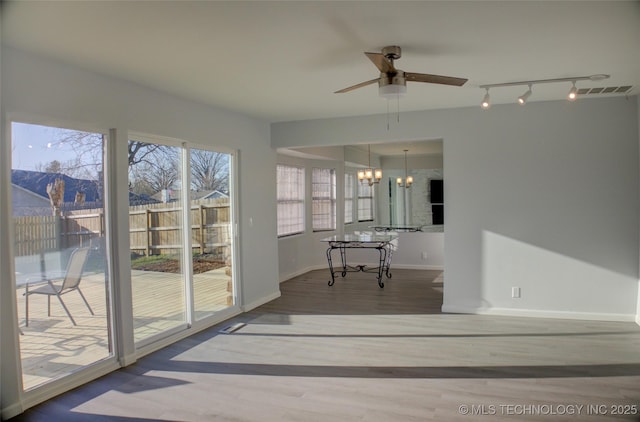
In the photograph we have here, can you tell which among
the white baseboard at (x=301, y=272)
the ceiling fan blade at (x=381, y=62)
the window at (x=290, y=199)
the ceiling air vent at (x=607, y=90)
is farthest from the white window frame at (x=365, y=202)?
the ceiling fan blade at (x=381, y=62)

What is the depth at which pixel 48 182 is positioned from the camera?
3.25 m

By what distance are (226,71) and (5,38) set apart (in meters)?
1.44

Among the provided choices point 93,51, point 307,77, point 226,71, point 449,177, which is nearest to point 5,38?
point 93,51

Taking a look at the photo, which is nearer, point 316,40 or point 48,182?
point 316,40

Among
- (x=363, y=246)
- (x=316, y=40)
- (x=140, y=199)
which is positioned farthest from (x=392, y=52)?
(x=363, y=246)

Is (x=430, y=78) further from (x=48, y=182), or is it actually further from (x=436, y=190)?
(x=436, y=190)

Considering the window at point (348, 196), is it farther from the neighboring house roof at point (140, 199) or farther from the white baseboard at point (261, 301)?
the neighboring house roof at point (140, 199)

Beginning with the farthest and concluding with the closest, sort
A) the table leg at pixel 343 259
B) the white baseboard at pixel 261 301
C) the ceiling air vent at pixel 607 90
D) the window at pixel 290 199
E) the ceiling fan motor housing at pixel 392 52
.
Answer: the table leg at pixel 343 259 < the window at pixel 290 199 < the white baseboard at pixel 261 301 < the ceiling air vent at pixel 607 90 < the ceiling fan motor housing at pixel 392 52

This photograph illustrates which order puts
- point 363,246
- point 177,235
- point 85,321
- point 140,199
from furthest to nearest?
point 363,246, point 177,235, point 140,199, point 85,321

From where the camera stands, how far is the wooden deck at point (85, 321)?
3133 millimetres

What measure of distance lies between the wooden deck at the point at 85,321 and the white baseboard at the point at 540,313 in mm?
2989

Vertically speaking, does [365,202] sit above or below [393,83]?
below

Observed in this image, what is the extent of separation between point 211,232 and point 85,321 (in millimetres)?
1730

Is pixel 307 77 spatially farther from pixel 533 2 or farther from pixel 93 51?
pixel 533 2
